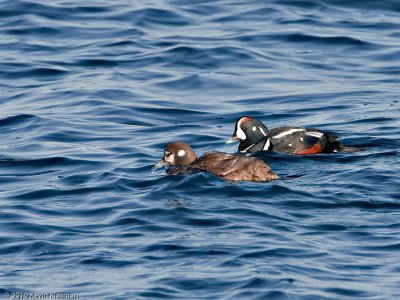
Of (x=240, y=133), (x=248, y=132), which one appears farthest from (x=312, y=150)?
(x=240, y=133)

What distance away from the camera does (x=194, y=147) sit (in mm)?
17234

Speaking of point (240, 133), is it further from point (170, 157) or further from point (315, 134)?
point (170, 157)

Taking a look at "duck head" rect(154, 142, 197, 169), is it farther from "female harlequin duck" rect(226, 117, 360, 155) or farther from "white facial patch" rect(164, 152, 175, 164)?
"female harlequin duck" rect(226, 117, 360, 155)

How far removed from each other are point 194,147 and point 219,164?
3.17 metres

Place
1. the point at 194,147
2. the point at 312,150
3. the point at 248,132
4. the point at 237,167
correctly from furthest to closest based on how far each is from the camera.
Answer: the point at 194,147 < the point at 248,132 < the point at 312,150 < the point at 237,167

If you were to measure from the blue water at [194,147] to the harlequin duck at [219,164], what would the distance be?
0.30 metres

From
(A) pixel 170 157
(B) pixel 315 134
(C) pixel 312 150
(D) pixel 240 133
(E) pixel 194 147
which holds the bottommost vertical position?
(E) pixel 194 147

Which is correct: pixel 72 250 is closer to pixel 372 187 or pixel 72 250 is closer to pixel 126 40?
pixel 372 187

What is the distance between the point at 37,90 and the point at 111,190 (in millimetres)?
7238

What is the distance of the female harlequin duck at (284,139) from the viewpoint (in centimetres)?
1583

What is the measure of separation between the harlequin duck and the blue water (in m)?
0.30

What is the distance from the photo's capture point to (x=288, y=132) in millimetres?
16156

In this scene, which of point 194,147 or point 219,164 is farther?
point 194,147

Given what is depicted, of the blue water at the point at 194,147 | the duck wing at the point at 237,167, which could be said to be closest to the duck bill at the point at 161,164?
the blue water at the point at 194,147
